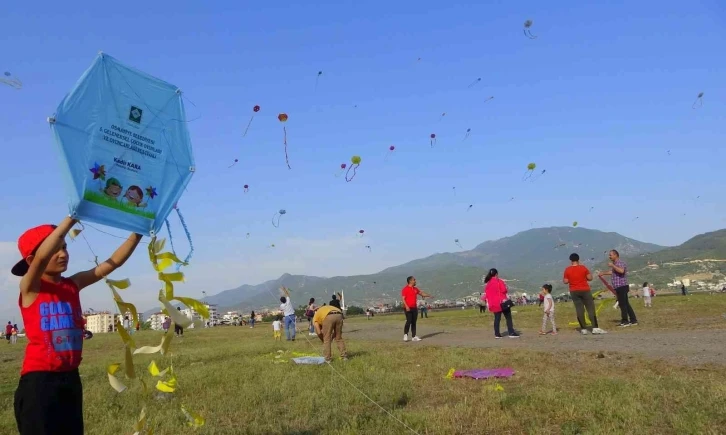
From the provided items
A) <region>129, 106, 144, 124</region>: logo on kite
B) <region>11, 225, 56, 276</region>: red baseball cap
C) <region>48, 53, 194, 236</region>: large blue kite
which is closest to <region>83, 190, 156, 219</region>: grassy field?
<region>48, 53, 194, 236</region>: large blue kite

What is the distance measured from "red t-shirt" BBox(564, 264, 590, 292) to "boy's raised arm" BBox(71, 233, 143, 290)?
43.3 feet

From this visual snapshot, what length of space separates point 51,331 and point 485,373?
6.42 meters

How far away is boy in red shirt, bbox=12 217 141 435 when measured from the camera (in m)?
3.68

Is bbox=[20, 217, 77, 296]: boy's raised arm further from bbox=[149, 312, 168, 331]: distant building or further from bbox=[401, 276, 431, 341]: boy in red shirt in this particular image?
bbox=[149, 312, 168, 331]: distant building

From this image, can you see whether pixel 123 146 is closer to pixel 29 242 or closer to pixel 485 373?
pixel 29 242

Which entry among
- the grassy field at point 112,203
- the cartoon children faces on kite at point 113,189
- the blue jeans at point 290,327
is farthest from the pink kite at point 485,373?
the blue jeans at point 290,327

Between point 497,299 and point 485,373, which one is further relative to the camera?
point 497,299

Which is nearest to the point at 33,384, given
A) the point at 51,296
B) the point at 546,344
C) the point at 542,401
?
the point at 51,296

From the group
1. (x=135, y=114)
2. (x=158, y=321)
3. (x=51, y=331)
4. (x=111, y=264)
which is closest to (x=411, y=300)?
(x=111, y=264)

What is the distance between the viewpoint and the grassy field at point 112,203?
3.79 m

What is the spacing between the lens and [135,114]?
13.8 ft

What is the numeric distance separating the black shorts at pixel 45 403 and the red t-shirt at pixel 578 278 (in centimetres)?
1360

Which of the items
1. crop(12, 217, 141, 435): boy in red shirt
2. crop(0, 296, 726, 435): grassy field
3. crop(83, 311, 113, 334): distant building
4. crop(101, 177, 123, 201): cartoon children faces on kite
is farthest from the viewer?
crop(83, 311, 113, 334): distant building

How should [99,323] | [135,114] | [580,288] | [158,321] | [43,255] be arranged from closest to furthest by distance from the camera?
1. [43,255]
2. [135,114]
3. [580,288]
4. [158,321]
5. [99,323]
